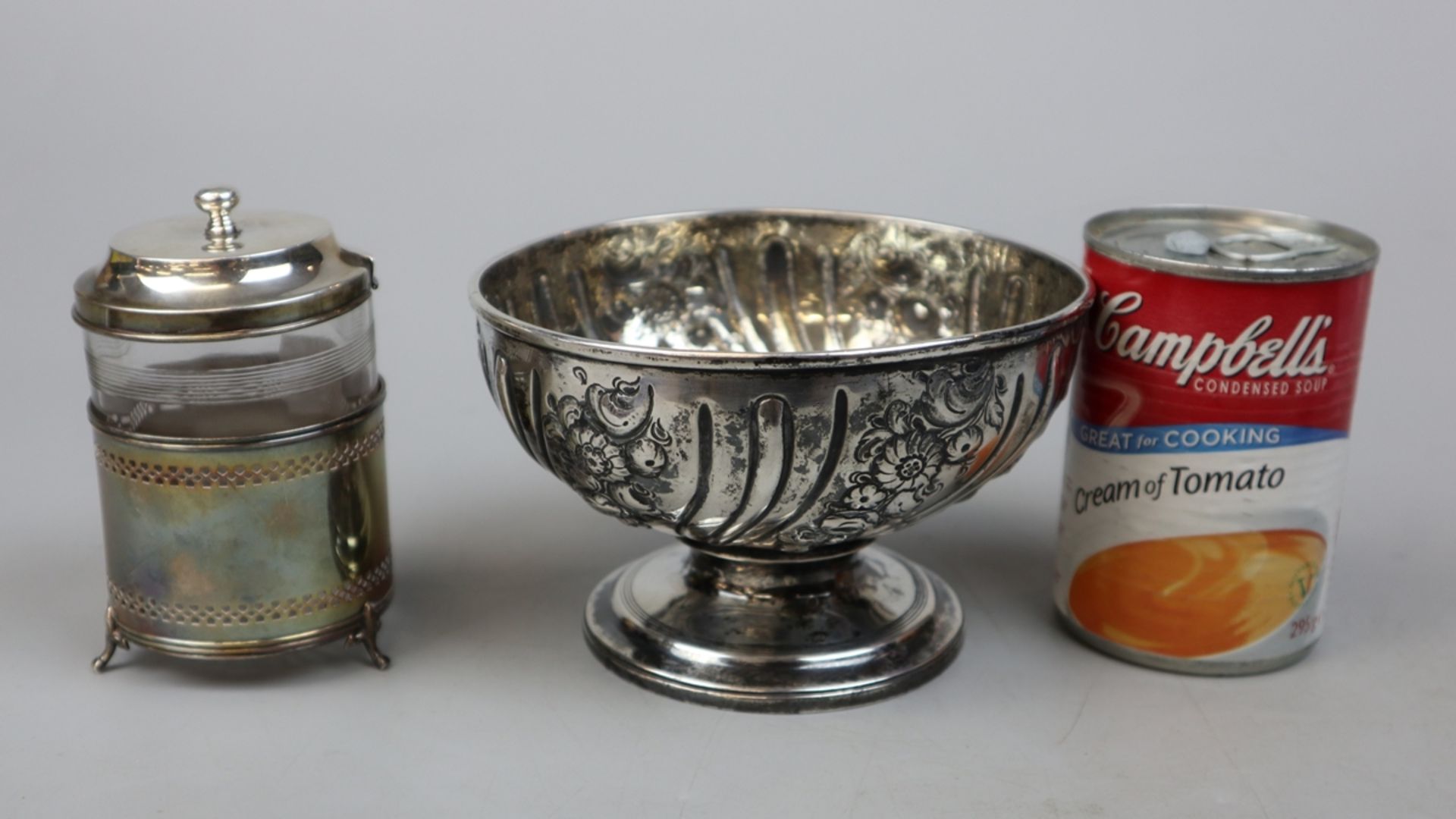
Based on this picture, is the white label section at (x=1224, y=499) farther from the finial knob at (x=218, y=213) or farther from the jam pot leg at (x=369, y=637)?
the finial knob at (x=218, y=213)

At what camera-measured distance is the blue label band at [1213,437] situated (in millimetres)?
2219

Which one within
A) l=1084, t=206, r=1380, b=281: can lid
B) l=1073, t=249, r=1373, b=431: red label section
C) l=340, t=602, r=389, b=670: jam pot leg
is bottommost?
l=340, t=602, r=389, b=670: jam pot leg

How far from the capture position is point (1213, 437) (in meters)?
2.23

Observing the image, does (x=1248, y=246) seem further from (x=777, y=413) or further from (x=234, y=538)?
(x=234, y=538)

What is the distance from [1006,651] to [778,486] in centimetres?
52

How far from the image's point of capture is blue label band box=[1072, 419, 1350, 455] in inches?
87.4

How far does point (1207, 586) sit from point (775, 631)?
56 centimetres

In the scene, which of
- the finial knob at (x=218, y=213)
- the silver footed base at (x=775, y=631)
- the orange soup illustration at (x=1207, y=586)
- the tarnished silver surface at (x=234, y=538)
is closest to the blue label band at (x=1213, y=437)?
the orange soup illustration at (x=1207, y=586)

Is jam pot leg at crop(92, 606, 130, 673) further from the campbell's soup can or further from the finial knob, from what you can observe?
the campbell's soup can

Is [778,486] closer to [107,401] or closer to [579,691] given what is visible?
[579,691]

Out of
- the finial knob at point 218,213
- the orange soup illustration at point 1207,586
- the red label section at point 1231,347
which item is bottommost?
the orange soup illustration at point 1207,586

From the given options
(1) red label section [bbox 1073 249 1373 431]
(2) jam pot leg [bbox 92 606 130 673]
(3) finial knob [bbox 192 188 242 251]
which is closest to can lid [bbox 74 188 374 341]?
(3) finial knob [bbox 192 188 242 251]

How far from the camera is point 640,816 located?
1.98 metres

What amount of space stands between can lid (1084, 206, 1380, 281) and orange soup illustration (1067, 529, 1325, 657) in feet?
1.11
